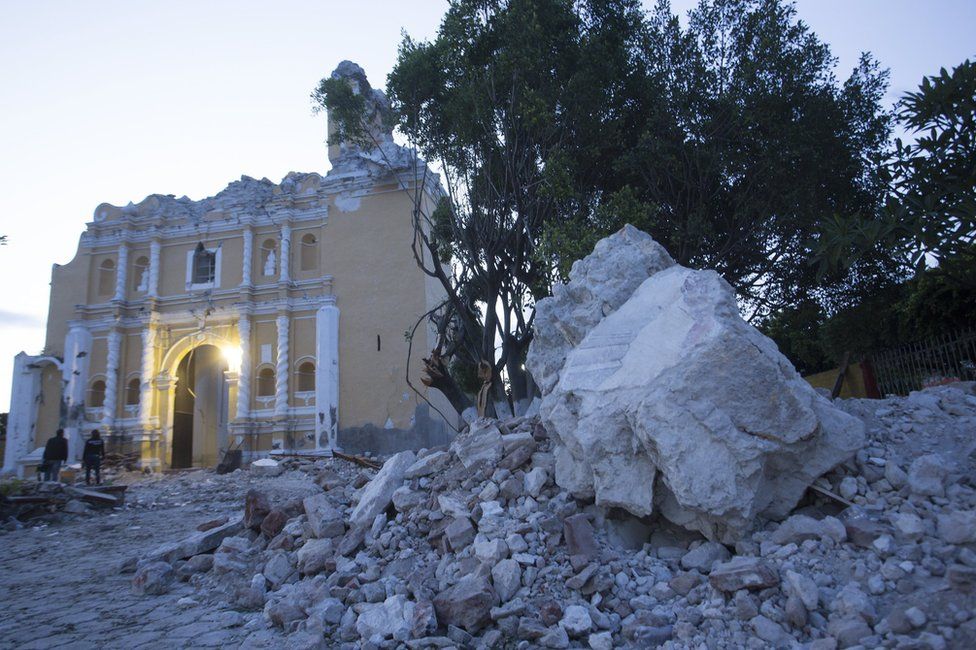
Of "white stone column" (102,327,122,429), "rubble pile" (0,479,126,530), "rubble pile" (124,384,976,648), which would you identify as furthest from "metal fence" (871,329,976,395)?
"white stone column" (102,327,122,429)

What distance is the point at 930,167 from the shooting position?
6.87 m

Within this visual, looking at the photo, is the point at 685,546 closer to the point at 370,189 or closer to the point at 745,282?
the point at 745,282

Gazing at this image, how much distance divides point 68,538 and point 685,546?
25.9ft

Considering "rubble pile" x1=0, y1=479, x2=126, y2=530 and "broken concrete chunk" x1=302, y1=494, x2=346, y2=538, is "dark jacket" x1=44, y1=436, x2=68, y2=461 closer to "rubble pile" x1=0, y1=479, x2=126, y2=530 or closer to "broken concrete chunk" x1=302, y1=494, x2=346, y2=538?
"rubble pile" x1=0, y1=479, x2=126, y2=530

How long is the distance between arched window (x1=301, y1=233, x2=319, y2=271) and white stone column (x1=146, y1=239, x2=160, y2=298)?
4.59 m

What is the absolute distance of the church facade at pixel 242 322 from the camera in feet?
61.2

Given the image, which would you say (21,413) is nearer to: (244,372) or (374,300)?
(244,372)

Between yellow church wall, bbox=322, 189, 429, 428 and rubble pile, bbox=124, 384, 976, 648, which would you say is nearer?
rubble pile, bbox=124, 384, 976, 648

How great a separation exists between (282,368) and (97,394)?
19.9 feet

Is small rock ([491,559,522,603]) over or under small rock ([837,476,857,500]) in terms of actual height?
under

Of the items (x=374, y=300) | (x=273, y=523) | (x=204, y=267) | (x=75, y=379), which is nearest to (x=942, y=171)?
(x=273, y=523)

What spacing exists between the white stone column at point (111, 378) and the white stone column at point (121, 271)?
1109mm

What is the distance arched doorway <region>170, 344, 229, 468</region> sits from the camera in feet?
67.9

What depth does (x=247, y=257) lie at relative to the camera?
2016 centimetres
